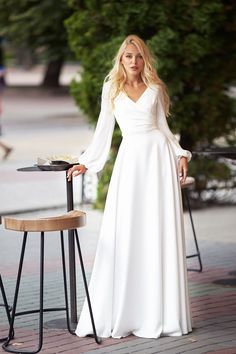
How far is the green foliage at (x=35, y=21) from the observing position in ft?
65.1

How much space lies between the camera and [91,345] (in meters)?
7.16

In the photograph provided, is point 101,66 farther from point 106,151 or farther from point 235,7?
point 106,151

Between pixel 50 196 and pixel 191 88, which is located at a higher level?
pixel 191 88

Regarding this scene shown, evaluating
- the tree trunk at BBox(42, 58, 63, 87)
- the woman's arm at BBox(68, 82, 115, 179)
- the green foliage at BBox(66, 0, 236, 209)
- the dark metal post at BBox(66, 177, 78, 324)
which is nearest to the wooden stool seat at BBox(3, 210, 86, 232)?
the dark metal post at BBox(66, 177, 78, 324)

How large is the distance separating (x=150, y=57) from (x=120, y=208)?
1.06 meters

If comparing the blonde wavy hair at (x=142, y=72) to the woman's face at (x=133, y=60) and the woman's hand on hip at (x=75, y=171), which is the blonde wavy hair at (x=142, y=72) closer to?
the woman's face at (x=133, y=60)

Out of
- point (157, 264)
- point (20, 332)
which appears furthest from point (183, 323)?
point (20, 332)

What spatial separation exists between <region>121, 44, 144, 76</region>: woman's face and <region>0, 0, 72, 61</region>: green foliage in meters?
9.42

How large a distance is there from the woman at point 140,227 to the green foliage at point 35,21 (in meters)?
9.50

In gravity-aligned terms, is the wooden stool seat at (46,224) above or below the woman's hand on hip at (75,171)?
below

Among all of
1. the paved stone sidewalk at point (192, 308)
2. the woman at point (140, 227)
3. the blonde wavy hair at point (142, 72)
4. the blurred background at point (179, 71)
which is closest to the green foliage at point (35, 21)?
the blurred background at point (179, 71)

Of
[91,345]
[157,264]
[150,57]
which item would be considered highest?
[150,57]

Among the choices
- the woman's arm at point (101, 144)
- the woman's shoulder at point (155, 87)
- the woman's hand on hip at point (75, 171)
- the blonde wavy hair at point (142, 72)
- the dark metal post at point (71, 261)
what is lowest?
the dark metal post at point (71, 261)

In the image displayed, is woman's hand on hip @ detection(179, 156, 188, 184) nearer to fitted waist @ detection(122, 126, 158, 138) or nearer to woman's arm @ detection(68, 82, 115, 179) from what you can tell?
fitted waist @ detection(122, 126, 158, 138)
